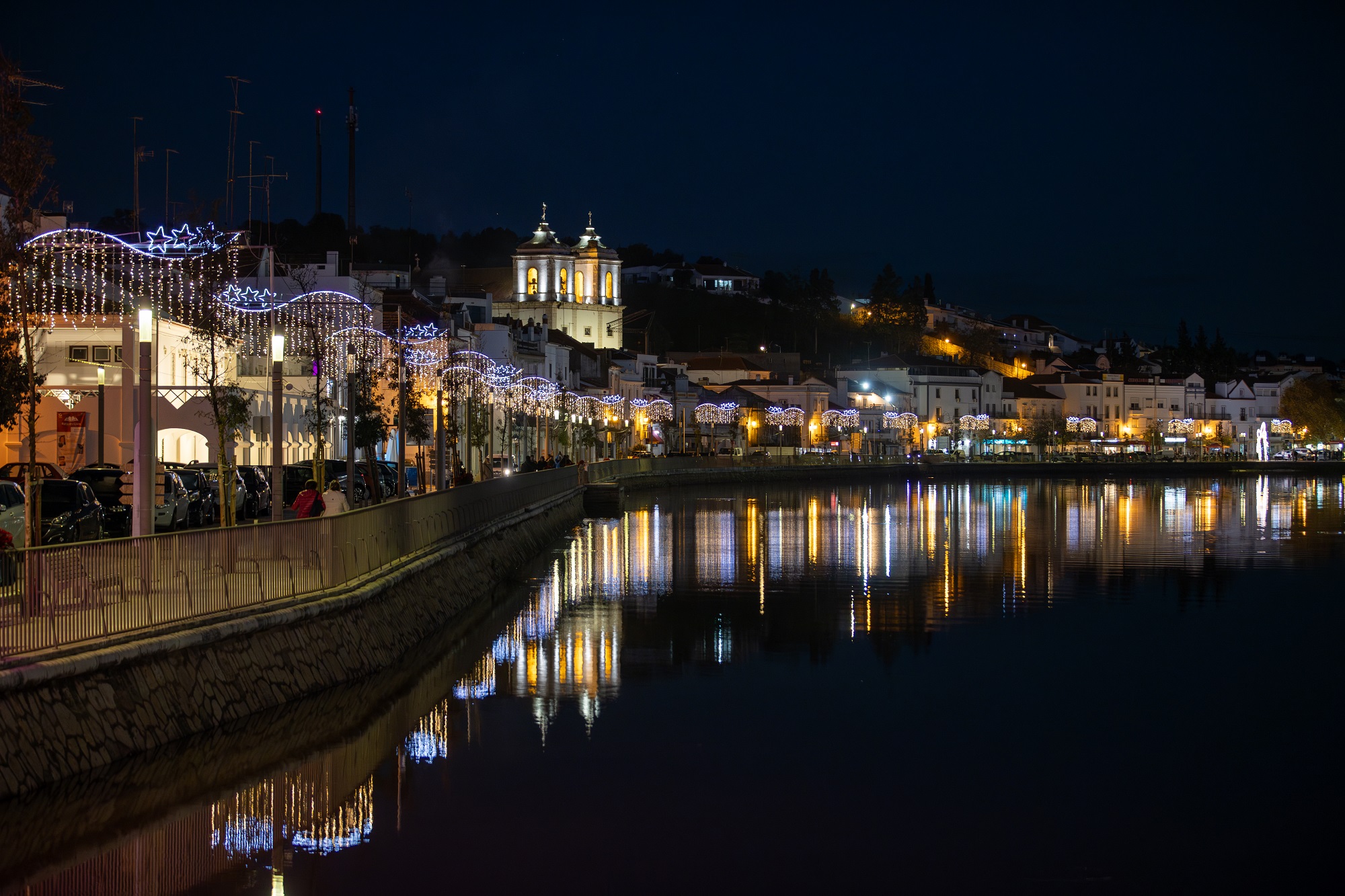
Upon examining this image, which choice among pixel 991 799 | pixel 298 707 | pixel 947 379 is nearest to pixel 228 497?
pixel 298 707

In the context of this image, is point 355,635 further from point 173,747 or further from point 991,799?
point 991,799

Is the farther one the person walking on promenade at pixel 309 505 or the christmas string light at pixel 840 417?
the christmas string light at pixel 840 417

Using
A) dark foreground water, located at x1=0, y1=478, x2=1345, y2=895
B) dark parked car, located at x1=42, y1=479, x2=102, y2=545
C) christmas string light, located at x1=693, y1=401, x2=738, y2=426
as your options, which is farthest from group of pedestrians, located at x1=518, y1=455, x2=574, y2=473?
christmas string light, located at x1=693, y1=401, x2=738, y2=426

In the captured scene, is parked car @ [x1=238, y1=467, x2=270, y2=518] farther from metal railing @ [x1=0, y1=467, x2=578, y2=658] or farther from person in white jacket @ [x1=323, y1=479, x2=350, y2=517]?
metal railing @ [x1=0, y1=467, x2=578, y2=658]

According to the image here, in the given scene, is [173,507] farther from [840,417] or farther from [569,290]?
[569,290]

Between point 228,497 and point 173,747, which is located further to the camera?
point 228,497

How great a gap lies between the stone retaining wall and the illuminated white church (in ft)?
401

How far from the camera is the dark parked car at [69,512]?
862 inches

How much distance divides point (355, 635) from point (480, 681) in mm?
2170

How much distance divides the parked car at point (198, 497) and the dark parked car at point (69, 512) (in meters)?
5.22

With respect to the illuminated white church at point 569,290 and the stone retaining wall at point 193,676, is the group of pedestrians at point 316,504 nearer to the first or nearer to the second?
the stone retaining wall at point 193,676

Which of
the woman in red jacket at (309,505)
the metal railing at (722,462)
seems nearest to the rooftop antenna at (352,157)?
the metal railing at (722,462)

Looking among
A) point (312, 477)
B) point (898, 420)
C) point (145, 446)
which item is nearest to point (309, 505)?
point (145, 446)

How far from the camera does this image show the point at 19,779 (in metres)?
12.1
